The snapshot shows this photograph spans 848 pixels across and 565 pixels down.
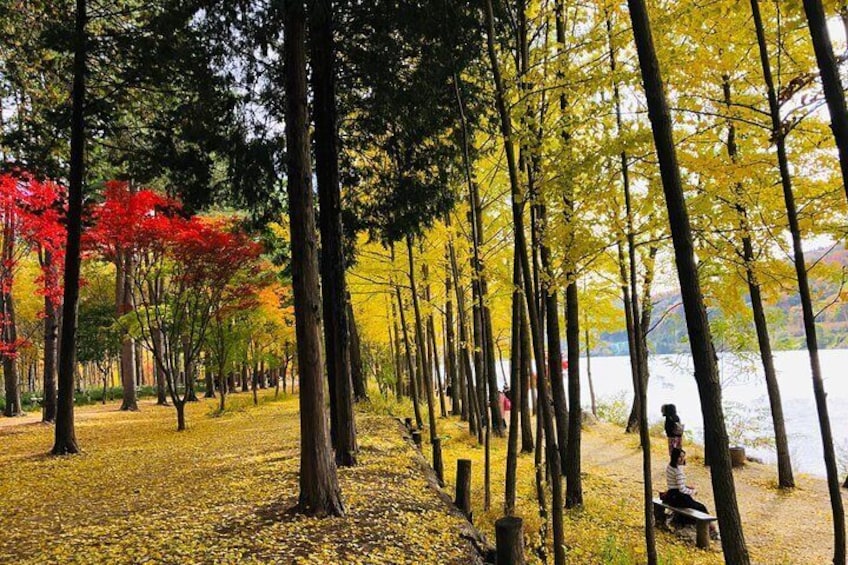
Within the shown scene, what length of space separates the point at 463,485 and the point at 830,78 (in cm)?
545

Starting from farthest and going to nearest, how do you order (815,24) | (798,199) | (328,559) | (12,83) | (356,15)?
1. (12,83)
2. (356,15)
3. (798,199)
4. (328,559)
5. (815,24)

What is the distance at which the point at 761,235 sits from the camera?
732 cm

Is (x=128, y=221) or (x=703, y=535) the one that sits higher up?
(x=128, y=221)

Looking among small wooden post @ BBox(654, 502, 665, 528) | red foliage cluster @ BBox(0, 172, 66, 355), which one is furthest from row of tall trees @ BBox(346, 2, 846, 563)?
red foliage cluster @ BBox(0, 172, 66, 355)

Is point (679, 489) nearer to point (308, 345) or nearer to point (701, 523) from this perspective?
point (701, 523)

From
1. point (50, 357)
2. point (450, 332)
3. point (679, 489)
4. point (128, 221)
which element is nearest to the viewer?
point (679, 489)

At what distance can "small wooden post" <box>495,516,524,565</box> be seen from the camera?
4.13m

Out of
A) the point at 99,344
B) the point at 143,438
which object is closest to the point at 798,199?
the point at 143,438

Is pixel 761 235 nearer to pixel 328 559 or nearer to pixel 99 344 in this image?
pixel 328 559

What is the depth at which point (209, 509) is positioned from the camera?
226 inches

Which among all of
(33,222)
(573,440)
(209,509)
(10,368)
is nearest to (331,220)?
(209,509)

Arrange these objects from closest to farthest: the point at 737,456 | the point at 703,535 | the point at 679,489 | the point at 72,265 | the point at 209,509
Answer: the point at 209,509
the point at 703,535
the point at 679,489
the point at 72,265
the point at 737,456

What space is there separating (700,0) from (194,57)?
669 centimetres

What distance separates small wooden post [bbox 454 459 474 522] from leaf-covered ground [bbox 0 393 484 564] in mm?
312
